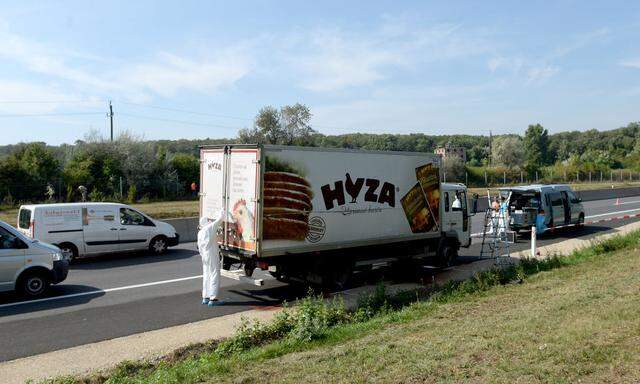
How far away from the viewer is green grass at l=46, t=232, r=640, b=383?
537 centimetres

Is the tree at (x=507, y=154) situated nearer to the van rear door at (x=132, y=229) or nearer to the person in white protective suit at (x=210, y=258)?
the van rear door at (x=132, y=229)

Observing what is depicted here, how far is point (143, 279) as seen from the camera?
13.2m

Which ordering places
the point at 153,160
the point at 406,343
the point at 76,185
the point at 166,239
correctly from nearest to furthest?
the point at 406,343
the point at 166,239
the point at 76,185
the point at 153,160

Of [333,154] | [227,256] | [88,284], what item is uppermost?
[333,154]

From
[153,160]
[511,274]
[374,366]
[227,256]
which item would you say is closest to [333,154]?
[227,256]

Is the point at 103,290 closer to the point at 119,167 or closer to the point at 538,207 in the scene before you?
the point at 538,207

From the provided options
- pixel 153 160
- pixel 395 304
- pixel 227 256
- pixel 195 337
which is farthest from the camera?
pixel 153 160

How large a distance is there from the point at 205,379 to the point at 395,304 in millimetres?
4685

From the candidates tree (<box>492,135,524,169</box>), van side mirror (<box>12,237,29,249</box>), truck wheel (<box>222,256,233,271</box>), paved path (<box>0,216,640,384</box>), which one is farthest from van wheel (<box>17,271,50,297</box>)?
tree (<box>492,135,524,169</box>)

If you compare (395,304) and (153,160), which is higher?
(153,160)

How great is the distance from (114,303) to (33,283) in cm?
176

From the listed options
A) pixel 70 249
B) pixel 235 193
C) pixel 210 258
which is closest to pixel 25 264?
pixel 210 258

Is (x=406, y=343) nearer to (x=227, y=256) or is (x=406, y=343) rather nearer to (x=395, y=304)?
(x=395, y=304)

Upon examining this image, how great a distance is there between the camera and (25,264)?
10.8 m
